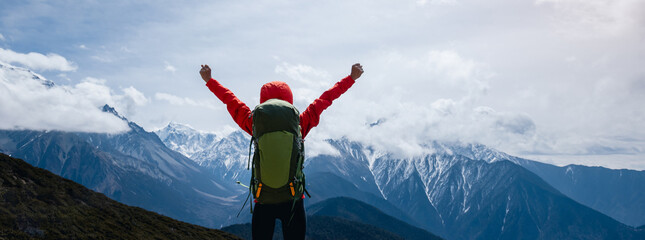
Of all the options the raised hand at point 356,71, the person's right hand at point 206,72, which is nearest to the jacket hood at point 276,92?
the person's right hand at point 206,72

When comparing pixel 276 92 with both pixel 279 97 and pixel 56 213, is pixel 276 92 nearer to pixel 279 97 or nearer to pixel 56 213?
pixel 279 97

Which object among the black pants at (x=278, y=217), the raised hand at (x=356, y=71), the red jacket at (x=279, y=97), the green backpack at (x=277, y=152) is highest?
the raised hand at (x=356, y=71)

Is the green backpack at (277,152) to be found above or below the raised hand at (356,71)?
below

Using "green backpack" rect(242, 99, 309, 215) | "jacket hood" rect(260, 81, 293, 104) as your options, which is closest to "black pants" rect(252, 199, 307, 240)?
"green backpack" rect(242, 99, 309, 215)

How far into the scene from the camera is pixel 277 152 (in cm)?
804

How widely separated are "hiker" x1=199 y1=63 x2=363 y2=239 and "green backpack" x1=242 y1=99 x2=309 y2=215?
21 mm

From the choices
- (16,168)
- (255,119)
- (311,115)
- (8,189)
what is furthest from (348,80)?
(16,168)

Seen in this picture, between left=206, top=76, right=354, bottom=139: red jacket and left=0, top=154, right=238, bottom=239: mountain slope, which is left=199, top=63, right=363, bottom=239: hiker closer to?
left=206, top=76, right=354, bottom=139: red jacket

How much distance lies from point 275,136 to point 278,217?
186 cm

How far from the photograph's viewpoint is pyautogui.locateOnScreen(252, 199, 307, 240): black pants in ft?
28.2

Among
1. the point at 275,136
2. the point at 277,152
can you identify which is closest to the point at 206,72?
the point at 275,136

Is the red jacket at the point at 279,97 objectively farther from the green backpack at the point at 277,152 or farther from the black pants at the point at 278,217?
the black pants at the point at 278,217

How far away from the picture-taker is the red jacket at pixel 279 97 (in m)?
8.70

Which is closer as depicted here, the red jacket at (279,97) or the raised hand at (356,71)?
the red jacket at (279,97)
